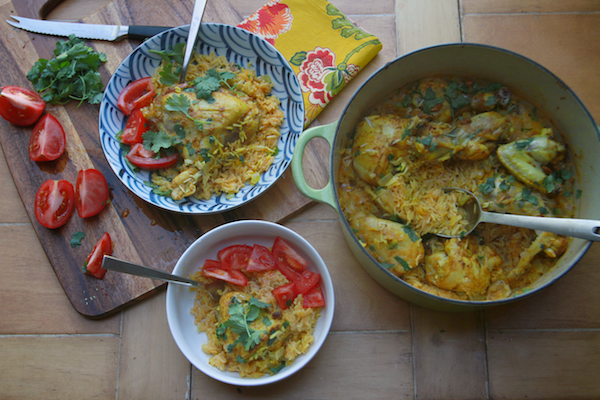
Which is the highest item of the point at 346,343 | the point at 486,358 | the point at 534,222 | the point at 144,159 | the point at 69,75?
the point at 69,75

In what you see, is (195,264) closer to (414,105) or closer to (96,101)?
(96,101)

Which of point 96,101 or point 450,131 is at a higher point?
point 96,101

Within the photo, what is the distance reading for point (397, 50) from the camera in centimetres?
253

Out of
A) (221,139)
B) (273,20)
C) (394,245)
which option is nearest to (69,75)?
(221,139)

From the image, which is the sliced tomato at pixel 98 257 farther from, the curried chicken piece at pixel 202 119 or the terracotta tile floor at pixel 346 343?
the curried chicken piece at pixel 202 119

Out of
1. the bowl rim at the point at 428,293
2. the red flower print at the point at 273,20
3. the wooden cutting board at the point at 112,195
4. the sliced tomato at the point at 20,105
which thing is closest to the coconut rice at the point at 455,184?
the bowl rim at the point at 428,293

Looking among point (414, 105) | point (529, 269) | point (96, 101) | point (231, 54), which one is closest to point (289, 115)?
point (231, 54)

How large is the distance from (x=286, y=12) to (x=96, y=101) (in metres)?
1.32

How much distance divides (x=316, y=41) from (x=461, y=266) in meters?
1.61

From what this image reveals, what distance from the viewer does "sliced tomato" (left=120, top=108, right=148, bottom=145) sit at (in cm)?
230

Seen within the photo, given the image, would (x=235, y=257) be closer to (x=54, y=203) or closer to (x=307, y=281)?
(x=307, y=281)

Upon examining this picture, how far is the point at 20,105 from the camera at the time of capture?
7.82ft

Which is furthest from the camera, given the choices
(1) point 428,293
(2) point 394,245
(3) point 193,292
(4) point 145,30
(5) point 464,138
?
(4) point 145,30

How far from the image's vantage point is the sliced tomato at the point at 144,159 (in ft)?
→ 7.47
